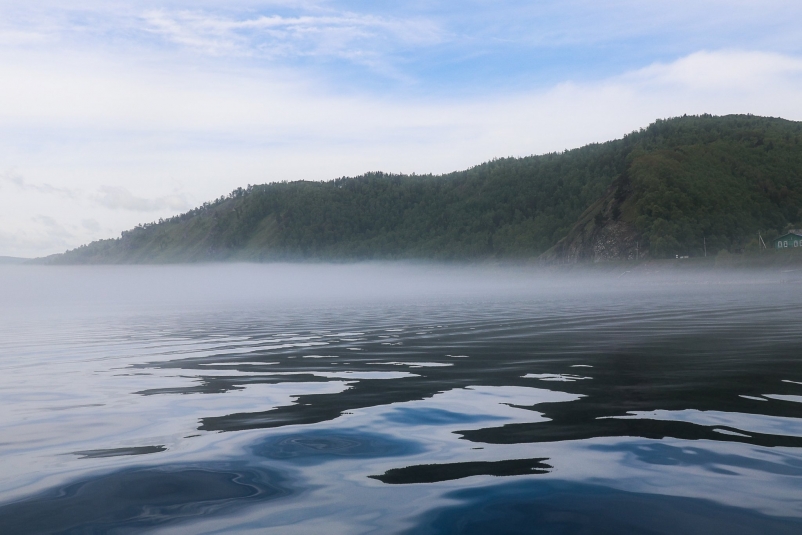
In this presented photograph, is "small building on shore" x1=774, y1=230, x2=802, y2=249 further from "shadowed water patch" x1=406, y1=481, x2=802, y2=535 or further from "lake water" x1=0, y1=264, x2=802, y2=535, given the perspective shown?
"shadowed water patch" x1=406, y1=481, x2=802, y2=535

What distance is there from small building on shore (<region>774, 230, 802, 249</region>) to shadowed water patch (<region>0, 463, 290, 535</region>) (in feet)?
554

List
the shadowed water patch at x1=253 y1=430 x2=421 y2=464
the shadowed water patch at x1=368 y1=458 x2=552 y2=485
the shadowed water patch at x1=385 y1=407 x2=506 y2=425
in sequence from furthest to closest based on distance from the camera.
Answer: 1. the shadowed water patch at x1=385 y1=407 x2=506 y2=425
2. the shadowed water patch at x1=253 y1=430 x2=421 y2=464
3. the shadowed water patch at x1=368 y1=458 x2=552 y2=485

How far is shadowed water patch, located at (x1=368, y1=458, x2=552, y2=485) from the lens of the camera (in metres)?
6.56

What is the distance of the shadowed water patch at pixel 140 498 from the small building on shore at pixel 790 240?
6653 inches

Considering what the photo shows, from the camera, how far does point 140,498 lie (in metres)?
6.13

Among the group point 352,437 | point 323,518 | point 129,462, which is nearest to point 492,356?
point 352,437

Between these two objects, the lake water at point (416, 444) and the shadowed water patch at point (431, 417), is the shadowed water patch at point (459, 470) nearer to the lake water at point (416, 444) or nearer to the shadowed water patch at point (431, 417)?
the lake water at point (416, 444)

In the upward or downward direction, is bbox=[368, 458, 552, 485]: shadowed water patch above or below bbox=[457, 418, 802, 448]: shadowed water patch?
above

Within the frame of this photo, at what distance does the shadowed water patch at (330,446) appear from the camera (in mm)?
7578

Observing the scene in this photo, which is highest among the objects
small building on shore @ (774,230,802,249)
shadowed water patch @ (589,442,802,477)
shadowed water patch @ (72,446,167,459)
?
small building on shore @ (774,230,802,249)

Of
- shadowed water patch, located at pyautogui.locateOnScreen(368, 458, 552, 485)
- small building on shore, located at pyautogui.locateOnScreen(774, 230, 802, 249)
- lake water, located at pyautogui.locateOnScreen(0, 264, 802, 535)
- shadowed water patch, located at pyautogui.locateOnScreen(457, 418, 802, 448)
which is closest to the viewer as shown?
lake water, located at pyautogui.locateOnScreen(0, 264, 802, 535)

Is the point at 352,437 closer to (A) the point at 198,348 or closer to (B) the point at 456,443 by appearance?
(B) the point at 456,443

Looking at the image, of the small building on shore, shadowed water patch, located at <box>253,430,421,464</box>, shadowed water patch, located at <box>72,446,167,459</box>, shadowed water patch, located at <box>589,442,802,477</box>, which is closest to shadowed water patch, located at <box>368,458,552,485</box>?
shadowed water patch, located at <box>253,430,421,464</box>

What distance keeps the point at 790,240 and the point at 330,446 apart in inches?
6791
